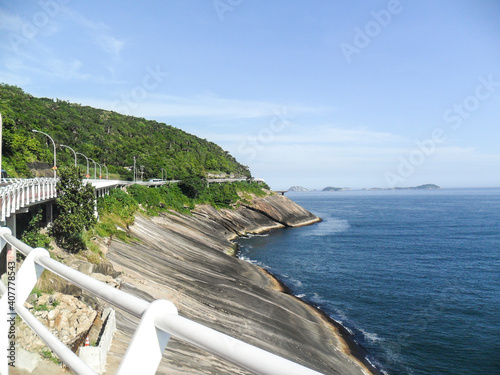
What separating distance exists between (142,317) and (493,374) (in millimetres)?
27331

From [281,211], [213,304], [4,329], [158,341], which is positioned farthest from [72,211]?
[281,211]

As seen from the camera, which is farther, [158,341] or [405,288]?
[405,288]

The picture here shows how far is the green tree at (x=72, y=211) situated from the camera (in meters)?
23.6

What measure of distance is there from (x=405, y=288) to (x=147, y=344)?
1578 inches

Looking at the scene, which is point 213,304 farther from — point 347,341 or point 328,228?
point 328,228

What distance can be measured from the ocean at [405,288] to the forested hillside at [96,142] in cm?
3518

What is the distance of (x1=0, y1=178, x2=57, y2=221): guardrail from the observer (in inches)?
646

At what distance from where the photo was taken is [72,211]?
25.0 meters

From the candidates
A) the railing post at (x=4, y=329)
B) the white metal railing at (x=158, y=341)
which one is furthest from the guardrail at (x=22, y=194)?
the white metal railing at (x=158, y=341)

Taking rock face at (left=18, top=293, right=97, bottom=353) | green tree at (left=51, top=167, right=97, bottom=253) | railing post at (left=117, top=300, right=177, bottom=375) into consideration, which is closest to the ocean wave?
green tree at (left=51, top=167, right=97, bottom=253)

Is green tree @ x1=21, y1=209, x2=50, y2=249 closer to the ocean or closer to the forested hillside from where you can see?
the ocean

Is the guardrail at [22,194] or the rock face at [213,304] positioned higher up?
the guardrail at [22,194]

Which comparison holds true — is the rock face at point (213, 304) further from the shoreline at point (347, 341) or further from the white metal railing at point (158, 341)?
the white metal railing at point (158, 341)

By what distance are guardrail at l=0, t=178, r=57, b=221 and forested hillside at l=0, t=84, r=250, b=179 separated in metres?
25.5
